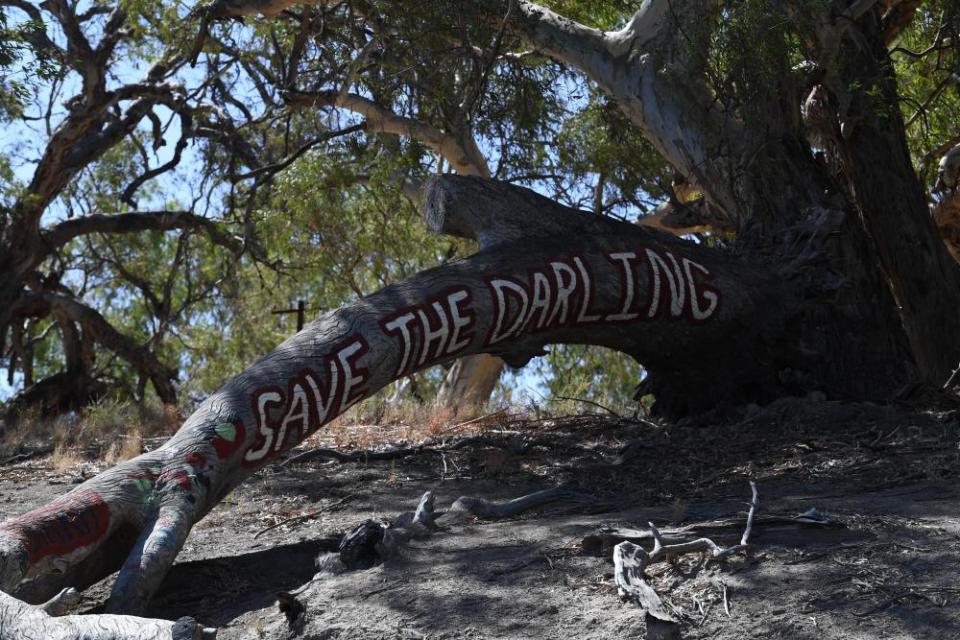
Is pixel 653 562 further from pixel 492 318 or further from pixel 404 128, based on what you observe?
pixel 404 128

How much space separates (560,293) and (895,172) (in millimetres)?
3531

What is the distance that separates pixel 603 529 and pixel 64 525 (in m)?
2.28

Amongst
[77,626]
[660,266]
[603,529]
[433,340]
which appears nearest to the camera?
[77,626]

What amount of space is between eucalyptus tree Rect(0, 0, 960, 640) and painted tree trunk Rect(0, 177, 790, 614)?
14mm

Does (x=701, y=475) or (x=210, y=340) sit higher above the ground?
(x=210, y=340)

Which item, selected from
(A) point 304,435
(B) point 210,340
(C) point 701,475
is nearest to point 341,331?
(A) point 304,435

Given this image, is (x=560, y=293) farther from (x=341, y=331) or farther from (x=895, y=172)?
(x=895, y=172)

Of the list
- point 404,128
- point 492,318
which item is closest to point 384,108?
point 404,128

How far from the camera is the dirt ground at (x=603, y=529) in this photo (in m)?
4.17

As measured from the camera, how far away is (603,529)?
4.83 metres

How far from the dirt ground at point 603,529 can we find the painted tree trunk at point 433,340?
16.4 inches

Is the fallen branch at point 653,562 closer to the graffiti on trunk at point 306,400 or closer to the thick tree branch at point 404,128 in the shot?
the graffiti on trunk at point 306,400

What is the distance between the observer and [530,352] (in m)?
7.73

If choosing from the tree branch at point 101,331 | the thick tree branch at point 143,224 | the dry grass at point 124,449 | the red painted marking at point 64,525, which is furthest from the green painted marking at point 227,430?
the tree branch at point 101,331
